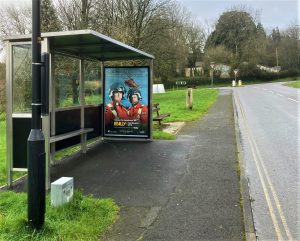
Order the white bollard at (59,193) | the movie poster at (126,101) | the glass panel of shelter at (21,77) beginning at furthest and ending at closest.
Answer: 1. the movie poster at (126,101)
2. the glass panel of shelter at (21,77)
3. the white bollard at (59,193)

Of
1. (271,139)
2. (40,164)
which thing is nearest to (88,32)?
(40,164)

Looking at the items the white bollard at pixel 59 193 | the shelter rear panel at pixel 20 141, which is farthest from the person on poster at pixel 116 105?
the white bollard at pixel 59 193

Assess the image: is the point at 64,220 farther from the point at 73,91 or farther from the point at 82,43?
the point at 73,91

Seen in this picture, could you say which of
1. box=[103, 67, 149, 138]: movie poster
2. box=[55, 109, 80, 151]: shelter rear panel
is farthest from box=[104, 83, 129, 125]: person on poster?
box=[55, 109, 80, 151]: shelter rear panel

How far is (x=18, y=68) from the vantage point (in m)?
7.38

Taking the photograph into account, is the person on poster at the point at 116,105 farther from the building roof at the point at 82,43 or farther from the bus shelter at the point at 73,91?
the building roof at the point at 82,43

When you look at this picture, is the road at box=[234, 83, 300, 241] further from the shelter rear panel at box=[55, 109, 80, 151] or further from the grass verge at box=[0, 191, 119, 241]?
the shelter rear panel at box=[55, 109, 80, 151]

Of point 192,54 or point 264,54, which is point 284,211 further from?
point 264,54

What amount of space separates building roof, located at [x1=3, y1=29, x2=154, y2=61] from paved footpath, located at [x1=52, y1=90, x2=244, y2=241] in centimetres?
241

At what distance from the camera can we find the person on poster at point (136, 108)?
12.1 m

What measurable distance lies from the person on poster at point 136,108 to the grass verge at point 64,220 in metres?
6.13

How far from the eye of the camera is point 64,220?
5.08m

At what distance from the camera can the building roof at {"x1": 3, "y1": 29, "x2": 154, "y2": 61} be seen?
277 inches

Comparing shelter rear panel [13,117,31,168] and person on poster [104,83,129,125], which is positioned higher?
person on poster [104,83,129,125]
